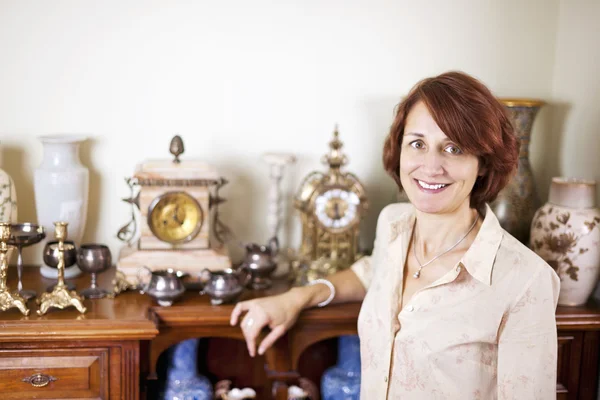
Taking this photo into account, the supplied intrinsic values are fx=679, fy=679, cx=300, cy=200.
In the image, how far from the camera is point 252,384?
2.35 meters

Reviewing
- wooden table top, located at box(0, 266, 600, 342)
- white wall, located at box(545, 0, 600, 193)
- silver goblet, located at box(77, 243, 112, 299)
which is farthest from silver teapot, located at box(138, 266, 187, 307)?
white wall, located at box(545, 0, 600, 193)

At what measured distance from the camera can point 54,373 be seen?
1832 millimetres

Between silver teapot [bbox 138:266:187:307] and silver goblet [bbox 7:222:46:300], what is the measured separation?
1.08 ft

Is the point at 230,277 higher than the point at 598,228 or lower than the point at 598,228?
lower

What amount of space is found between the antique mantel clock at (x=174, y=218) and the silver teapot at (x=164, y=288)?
15cm

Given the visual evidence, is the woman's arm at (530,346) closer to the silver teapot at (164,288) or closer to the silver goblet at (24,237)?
the silver teapot at (164,288)

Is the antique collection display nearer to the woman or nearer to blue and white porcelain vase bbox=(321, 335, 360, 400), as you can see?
the woman

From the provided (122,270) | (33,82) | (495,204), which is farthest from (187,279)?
(495,204)

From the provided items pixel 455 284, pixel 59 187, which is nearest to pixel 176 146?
pixel 59 187

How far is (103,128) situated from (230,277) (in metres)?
0.77

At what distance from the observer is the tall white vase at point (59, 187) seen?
7.13 ft

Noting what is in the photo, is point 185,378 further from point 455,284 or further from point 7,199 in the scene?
point 455,284

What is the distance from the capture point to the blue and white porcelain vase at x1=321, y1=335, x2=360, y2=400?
214cm

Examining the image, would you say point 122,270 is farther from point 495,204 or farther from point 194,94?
point 495,204
